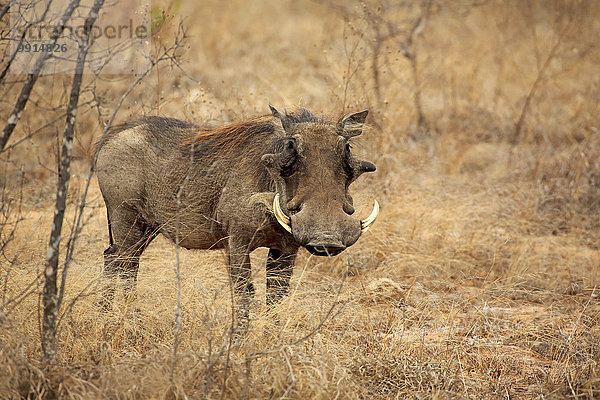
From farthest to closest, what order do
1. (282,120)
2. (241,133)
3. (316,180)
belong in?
(241,133) → (282,120) → (316,180)

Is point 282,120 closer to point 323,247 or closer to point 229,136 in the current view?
point 229,136

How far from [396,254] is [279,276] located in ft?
5.74

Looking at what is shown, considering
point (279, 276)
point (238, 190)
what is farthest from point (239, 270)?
point (238, 190)

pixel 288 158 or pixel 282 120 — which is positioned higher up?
pixel 282 120

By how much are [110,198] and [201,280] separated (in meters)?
0.75

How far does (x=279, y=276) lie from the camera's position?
388cm

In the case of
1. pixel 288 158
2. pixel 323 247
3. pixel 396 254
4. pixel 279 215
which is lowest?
pixel 396 254

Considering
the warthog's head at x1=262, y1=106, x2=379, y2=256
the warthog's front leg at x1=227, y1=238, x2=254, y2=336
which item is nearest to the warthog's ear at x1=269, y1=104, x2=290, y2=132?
the warthog's head at x1=262, y1=106, x2=379, y2=256

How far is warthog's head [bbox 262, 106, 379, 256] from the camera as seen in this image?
10.8 ft

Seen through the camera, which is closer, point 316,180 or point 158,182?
point 316,180

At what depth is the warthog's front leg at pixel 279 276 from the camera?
3881 mm

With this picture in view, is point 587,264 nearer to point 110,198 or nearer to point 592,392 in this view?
point 592,392

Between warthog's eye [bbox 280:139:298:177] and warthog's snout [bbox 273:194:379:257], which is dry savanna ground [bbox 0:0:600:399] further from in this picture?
warthog's eye [bbox 280:139:298:177]

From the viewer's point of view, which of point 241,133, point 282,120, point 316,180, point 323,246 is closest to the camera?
point 323,246
